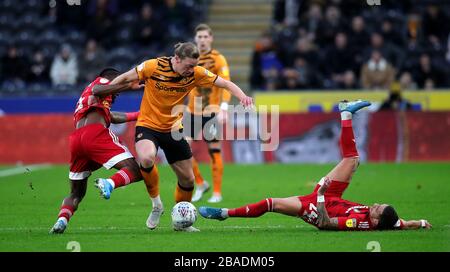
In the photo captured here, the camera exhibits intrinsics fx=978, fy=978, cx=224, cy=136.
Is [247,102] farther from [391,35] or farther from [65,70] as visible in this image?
[65,70]

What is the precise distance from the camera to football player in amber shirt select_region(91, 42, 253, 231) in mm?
11578

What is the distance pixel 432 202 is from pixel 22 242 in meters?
6.56

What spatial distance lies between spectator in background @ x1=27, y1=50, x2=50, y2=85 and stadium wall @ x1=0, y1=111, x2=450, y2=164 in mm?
2694

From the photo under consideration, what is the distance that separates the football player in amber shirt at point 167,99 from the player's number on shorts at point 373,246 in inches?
93.1

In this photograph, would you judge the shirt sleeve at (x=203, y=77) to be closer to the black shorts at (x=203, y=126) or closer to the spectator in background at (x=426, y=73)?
the black shorts at (x=203, y=126)

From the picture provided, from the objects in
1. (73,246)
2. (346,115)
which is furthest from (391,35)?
(73,246)

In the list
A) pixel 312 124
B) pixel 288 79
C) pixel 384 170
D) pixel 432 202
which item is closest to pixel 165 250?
pixel 432 202

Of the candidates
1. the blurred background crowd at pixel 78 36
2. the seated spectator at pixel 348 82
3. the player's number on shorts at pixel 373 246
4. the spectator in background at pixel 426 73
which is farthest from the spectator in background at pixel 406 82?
the player's number on shorts at pixel 373 246

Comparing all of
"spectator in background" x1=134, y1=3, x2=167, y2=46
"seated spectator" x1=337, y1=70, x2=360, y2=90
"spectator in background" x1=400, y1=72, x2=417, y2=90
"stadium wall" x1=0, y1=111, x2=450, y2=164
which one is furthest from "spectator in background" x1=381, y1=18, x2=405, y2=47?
"spectator in background" x1=134, y1=3, x2=167, y2=46

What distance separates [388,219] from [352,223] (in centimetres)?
41

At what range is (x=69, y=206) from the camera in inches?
456

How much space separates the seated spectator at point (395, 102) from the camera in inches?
889

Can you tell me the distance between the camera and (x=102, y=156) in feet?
37.5

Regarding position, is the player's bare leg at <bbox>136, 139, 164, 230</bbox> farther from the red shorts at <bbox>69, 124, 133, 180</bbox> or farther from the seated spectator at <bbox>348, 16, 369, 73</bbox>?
the seated spectator at <bbox>348, 16, 369, 73</bbox>
